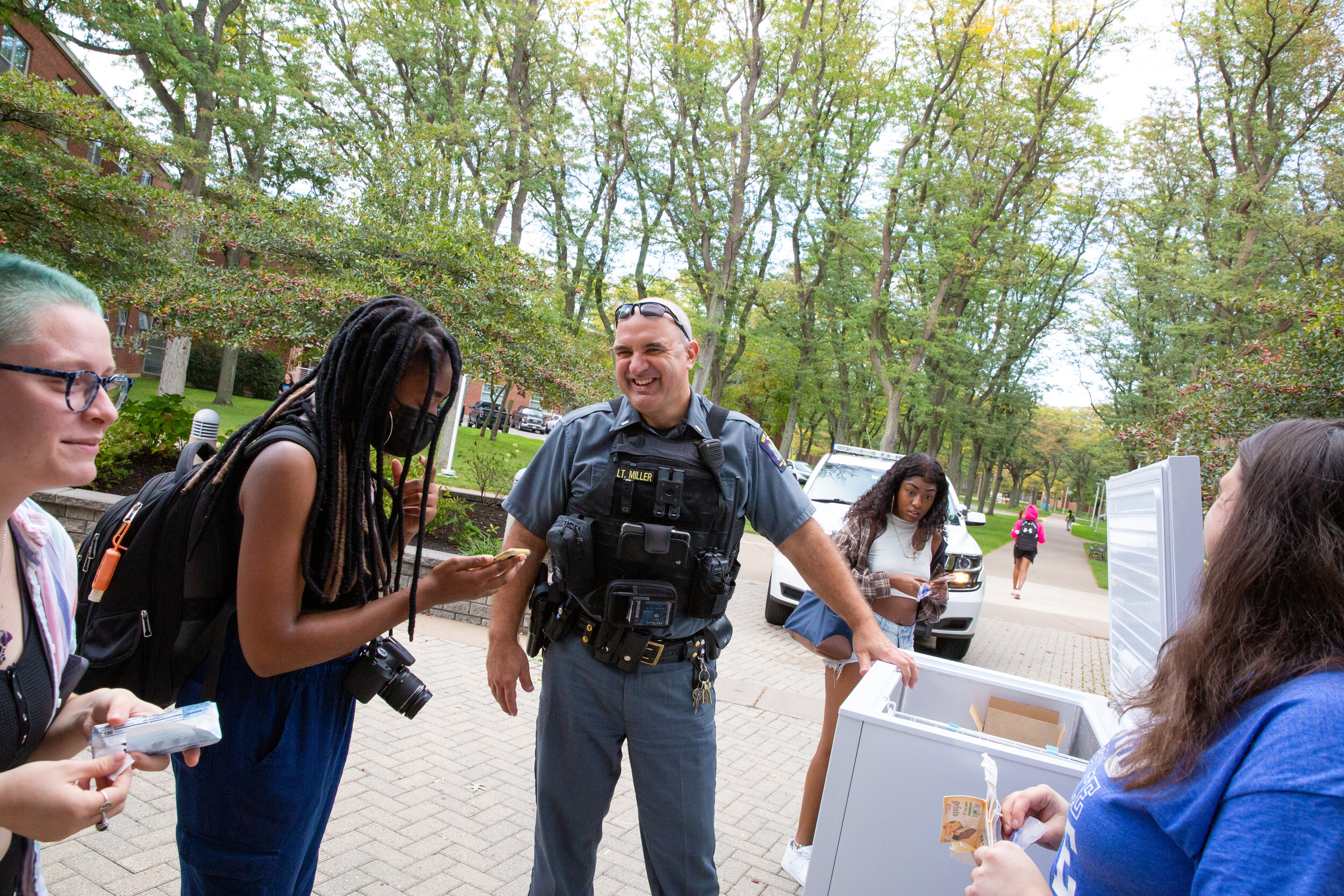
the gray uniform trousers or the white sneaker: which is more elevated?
the gray uniform trousers

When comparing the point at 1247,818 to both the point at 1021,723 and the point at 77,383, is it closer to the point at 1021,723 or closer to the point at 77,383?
the point at 1021,723

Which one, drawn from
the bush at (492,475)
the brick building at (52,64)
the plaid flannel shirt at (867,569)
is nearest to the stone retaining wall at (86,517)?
the bush at (492,475)

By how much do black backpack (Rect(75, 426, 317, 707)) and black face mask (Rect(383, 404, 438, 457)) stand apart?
23 centimetres

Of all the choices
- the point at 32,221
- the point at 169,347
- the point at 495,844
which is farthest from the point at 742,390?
the point at 495,844

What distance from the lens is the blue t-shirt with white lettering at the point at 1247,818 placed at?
0.93 m

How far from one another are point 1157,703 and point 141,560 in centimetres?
203

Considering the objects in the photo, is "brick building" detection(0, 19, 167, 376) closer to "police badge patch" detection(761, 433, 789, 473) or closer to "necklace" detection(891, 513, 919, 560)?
"necklace" detection(891, 513, 919, 560)

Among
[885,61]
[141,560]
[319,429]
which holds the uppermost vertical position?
[885,61]

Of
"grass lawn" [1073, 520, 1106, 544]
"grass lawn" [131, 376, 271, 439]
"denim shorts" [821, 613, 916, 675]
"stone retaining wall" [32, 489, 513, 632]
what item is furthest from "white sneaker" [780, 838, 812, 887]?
"grass lawn" [1073, 520, 1106, 544]

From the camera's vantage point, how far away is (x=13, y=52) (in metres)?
22.0

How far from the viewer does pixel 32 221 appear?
9672 millimetres

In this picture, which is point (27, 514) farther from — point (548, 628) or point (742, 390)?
point (742, 390)

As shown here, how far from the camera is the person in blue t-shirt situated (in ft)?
3.14

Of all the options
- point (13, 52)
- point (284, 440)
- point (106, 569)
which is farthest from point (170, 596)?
point (13, 52)
